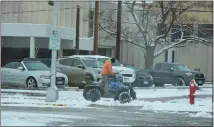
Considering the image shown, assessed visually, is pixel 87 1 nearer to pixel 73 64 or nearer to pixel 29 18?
pixel 29 18

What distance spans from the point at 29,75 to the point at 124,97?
25.8 ft

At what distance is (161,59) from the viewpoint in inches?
2122

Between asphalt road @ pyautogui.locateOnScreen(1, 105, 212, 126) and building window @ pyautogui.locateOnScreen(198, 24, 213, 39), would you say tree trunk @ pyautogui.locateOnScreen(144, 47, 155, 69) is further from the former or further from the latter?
asphalt road @ pyautogui.locateOnScreen(1, 105, 212, 126)

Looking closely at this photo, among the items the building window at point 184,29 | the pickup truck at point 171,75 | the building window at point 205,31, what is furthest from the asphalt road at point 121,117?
the building window at point 205,31

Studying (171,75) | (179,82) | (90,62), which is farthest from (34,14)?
(90,62)

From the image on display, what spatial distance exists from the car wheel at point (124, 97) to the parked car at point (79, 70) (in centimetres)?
770

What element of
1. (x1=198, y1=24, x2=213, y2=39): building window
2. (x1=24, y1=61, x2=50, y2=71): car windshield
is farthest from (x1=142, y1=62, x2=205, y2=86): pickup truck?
(x1=198, y1=24, x2=213, y2=39): building window

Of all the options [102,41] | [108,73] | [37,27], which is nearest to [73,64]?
[108,73]

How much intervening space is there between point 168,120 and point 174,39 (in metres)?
35.4

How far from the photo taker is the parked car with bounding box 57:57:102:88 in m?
25.6

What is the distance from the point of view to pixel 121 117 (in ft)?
43.2

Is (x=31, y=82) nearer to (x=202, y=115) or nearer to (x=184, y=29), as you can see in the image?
(x=202, y=115)

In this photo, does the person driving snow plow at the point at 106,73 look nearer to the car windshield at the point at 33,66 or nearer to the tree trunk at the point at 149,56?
the car windshield at the point at 33,66

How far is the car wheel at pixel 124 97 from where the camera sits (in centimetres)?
1730
